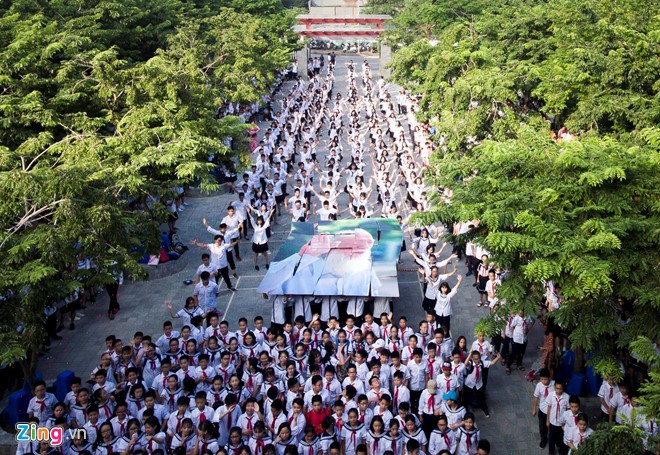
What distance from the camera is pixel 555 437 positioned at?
8148 mm

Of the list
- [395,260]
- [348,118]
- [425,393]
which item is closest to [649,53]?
[395,260]

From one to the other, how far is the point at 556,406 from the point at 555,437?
50 centimetres

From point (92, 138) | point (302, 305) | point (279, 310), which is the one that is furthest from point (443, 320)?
point (92, 138)

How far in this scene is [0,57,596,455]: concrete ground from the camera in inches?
356

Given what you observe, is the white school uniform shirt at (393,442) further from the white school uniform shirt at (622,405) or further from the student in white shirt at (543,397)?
the white school uniform shirt at (622,405)

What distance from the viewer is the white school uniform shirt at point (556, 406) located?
26.0ft

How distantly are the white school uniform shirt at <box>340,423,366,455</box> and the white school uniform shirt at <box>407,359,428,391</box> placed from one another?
1.49 meters

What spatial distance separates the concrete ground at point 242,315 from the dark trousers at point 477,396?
175 mm

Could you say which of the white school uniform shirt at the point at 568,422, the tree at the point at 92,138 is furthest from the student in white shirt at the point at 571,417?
the tree at the point at 92,138

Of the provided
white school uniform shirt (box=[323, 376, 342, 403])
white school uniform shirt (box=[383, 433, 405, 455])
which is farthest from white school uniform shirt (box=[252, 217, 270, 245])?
white school uniform shirt (box=[383, 433, 405, 455])

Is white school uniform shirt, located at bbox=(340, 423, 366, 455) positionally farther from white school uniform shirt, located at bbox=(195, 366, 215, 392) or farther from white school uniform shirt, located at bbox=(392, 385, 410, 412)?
white school uniform shirt, located at bbox=(195, 366, 215, 392)

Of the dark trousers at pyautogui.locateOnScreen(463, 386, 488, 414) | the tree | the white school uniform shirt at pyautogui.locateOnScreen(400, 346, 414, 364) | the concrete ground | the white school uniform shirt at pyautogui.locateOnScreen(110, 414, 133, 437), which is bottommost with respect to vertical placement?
the concrete ground

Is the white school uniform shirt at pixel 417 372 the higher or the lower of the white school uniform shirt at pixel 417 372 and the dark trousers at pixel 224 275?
the higher

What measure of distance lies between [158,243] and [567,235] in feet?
20.4
